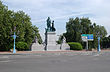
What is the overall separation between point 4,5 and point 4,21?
588cm

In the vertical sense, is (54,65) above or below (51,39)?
below

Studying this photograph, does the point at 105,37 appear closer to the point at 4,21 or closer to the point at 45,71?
the point at 4,21

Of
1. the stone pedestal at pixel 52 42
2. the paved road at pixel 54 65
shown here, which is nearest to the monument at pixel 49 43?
the stone pedestal at pixel 52 42

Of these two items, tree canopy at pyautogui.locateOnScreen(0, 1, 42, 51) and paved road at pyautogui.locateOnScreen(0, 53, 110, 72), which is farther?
tree canopy at pyautogui.locateOnScreen(0, 1, 42, 51)

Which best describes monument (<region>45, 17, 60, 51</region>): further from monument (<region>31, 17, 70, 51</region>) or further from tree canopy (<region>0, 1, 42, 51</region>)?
tree canopy (<region>0, 1, 42, 51</region>)

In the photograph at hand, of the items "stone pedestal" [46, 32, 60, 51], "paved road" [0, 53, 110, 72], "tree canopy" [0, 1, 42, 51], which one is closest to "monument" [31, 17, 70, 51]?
"stone pedestal" [46, 32, 60, 51]

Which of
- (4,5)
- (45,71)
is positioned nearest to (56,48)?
(4,5)

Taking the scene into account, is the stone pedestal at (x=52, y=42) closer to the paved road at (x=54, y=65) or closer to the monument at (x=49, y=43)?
the monument at (x=49, y=43)

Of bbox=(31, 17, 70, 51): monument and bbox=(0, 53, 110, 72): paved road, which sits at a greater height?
bbox=(31, 17, 70, 51): monument

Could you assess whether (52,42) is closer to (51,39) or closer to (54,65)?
(51,39)

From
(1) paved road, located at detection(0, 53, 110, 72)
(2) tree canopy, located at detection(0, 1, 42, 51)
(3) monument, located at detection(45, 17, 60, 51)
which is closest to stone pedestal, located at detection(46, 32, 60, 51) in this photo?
(3) monument, located at detection(45, 17, 60, 51)

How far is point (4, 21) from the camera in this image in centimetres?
4281

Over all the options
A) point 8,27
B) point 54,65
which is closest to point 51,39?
point 8,27

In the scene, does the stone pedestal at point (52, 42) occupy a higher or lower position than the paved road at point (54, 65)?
higher
